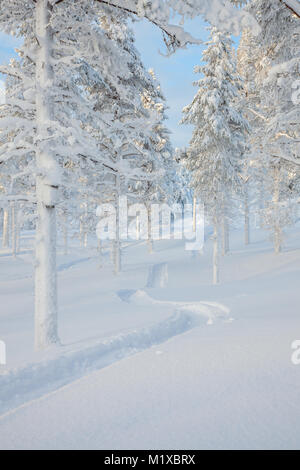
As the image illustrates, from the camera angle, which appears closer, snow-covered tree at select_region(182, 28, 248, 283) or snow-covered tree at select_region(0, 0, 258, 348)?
snow-covered tree at select_region(0, 0, 258, 348)

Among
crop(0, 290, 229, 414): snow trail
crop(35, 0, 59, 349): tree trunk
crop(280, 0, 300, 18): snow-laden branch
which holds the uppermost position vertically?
crop(280, 0, 300, 18): snow-laden branch

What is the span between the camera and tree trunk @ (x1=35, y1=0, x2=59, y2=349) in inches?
250

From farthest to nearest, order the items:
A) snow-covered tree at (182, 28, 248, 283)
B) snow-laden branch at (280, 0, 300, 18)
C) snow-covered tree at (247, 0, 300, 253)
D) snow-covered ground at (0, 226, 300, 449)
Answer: snow-covered tree at (182, 28, 248, 283) < snow-covered tree at (247, 0, 300, 253) < snow-laden branch at (280, 0, 300, 18) < snow-covered ground at (0, 226, 300, 449)

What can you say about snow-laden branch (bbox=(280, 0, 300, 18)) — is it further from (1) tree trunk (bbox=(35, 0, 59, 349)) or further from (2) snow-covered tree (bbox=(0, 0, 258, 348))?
(1) tree trunk (bbox=(35, 0, 59, 349))

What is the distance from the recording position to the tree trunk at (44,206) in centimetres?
636

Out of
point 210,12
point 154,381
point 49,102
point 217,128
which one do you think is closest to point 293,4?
point 210,12

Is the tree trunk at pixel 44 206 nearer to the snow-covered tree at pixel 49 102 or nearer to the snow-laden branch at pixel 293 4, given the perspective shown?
the snow-covered tree at pixel 49 102

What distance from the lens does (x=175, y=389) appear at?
4012 millimetres

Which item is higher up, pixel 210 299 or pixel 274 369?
pixel 274 369

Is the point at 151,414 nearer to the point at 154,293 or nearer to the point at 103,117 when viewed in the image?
the point at 103,117

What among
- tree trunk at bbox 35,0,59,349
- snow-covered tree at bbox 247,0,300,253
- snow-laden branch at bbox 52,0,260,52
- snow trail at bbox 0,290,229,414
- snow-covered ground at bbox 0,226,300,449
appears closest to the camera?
snow-covered ground at bbox 0,226,300,449

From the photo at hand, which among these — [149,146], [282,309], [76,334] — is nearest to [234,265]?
[149,146]

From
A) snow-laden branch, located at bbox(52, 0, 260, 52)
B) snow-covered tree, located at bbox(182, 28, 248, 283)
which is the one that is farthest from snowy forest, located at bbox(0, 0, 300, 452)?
snow-covered tree, located at bbox(182, 28, 248, 283)

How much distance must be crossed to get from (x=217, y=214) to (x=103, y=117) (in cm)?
1232
